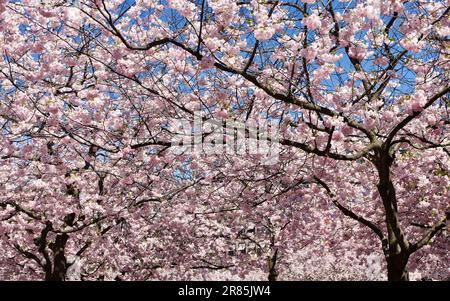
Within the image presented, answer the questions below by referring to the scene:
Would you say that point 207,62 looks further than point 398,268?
No

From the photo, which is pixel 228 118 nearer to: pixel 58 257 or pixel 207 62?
pixel 207 62

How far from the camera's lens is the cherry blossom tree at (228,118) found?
6195 millimetres

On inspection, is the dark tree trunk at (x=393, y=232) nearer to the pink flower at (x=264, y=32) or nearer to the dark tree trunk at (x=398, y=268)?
the dark tree trunk at (x=398, y=268)

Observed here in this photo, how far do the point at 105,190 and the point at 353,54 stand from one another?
24.1 feet

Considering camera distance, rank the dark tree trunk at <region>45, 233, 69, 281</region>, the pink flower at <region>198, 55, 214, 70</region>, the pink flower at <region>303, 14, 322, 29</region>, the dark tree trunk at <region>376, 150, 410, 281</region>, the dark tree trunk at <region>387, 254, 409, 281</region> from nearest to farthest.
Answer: the pink flower at <region>303, 14, 322, 29</region> < the pink flower at <region>198, 55, 214, 70</region> < the dark tree trunk at <region>376, 150, 410, 281</region> < the dark tree trunk at <region>387, 254, 409, 281</region> < the dark tree trunk at <region>45, 233, 69, 281</region>

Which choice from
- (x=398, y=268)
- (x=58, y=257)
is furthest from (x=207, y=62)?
(x=58, y=257)

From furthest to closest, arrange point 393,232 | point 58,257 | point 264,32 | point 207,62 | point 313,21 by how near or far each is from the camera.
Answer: point 58,257
point 393,232
point 207,62
point 313,21
point 264,32

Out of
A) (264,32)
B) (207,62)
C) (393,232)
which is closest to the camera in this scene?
(264,32)

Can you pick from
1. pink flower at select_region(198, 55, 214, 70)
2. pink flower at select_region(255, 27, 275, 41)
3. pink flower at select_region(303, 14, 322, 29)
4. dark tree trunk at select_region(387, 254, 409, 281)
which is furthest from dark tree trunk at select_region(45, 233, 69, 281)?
pink flower at select_region(303, 14, 322, 29)

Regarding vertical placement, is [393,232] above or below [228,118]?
below

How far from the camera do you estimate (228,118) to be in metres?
6.76

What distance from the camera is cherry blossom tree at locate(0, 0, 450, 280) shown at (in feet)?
20.3

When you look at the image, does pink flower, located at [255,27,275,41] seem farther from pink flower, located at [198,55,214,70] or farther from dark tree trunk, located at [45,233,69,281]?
dark tree trunk, located at [45,233,69,281]

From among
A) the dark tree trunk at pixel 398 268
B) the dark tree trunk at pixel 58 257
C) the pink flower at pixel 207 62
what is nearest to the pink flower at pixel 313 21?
the pink flower at pixel 207 62
